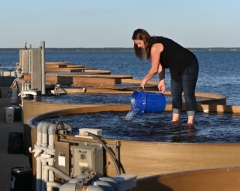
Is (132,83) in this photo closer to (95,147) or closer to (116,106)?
(116,106)

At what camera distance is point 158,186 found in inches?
207

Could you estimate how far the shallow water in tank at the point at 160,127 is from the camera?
7234mm

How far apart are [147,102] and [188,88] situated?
590 mm

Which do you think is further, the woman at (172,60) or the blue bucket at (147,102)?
the blue bucket at (147,102)

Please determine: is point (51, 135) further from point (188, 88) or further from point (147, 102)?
point (188, 88)

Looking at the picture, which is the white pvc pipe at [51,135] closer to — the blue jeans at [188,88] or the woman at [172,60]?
the woman at [172,60]

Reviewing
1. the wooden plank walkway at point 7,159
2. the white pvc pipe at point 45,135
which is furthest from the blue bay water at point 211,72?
the white pvc pipe at point 45,135

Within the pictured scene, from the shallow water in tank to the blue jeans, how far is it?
258mm

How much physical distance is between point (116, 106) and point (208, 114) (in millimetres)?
1445

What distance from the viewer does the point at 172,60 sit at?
772 centimetres

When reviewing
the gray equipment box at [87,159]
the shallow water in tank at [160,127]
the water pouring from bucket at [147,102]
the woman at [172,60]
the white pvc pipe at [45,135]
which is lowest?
the gray equipment box at [87,159]

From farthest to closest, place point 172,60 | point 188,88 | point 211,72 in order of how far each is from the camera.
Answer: point 211,72 → point 188,88 → point 172,60

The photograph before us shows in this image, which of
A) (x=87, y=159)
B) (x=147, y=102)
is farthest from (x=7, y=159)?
(x=87, y=159)

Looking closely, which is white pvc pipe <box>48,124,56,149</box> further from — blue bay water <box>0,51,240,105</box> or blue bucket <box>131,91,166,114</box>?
blue bay water <box>0,51,240,105</box>
